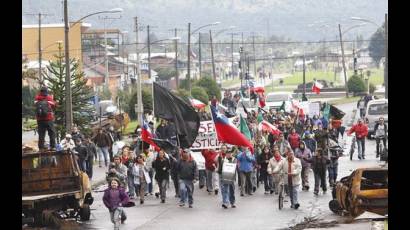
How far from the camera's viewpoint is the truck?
2642 cm

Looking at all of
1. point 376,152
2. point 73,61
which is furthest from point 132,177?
point 73,61

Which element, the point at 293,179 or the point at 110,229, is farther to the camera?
the point at 293,179

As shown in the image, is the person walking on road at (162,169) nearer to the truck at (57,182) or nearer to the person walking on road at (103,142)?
the truck at (57,182)

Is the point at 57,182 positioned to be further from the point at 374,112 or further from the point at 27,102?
the point at 27,102

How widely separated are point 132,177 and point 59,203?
4.89 metres

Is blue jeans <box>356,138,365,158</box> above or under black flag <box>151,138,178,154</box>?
under

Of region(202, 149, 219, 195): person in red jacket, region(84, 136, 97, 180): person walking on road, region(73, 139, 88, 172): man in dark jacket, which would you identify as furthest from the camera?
region(84, 136, 97, 180): person walking on road

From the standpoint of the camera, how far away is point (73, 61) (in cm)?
5206

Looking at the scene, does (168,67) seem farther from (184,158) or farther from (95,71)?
(184,158)

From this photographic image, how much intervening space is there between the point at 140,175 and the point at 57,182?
4231 millimetres

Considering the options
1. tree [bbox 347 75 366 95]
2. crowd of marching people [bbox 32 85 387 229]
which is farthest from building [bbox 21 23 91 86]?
crowd of marching people [bbox 32 85 387 229]

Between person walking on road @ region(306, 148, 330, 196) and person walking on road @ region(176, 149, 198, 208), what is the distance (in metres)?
3.36

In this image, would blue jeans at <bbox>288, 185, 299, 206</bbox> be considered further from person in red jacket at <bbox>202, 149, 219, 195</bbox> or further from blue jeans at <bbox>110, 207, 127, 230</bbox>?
blue jeans at <bbox>110, 207, 127, 230</bbox>

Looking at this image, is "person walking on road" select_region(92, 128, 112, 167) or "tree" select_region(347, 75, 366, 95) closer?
"person walking on road" select_region(92, 128, 112, 167)
